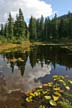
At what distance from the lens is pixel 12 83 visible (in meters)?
18.1

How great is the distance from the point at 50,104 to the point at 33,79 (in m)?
7.13

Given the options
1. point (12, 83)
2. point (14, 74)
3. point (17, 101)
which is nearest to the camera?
point (17, 101)

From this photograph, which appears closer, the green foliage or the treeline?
the green foliage

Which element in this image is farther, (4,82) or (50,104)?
(4,82)

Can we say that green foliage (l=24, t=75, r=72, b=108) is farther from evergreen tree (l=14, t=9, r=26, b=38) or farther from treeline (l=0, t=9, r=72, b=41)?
evergreen tree (l=14, t=9, r=26, b=38)

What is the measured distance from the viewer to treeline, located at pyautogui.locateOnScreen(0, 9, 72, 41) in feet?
277

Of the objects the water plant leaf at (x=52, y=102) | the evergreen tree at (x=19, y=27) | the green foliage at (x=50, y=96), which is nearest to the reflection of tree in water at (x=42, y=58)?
the green foliage at (x=50, y=96)

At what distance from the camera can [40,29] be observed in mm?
131625

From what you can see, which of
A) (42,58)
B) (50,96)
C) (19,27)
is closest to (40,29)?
(19,27)

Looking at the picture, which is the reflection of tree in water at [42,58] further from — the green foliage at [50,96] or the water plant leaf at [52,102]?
the water plant leaf at [52,102]

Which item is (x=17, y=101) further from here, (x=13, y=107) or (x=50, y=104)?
(x=50, y=104)

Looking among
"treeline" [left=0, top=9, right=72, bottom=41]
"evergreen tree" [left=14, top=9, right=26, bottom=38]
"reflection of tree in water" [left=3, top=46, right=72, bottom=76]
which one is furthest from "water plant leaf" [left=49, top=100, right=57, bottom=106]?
"evergreen tree" [left=14, top=9, right=26, bottom=38]

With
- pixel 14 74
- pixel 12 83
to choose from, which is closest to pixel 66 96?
pixel 12 83

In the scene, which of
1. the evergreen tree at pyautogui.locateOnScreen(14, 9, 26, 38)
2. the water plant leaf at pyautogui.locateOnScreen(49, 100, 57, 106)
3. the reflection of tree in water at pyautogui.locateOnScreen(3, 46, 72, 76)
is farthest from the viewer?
the evergreen tree at pyautogui.locateOnScreen(14, 9, 26, 38)
